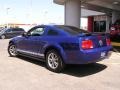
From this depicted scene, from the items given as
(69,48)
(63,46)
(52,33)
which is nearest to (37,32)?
(52,33)

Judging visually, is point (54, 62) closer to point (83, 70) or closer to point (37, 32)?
point (83, 70)

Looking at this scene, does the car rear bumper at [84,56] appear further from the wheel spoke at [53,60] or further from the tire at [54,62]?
the wheel spoke at [53,60]

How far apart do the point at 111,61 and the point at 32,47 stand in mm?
3164

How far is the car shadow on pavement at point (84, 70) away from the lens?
784 centimetres

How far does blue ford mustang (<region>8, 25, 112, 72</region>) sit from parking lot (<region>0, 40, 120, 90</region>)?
438mm

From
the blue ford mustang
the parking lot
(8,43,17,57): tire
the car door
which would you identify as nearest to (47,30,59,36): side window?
the blue ford mustang

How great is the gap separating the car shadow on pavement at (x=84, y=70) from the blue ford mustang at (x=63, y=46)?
445 millimetres

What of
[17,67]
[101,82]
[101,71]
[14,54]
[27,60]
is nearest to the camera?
[101,82]

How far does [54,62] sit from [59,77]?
0.88m

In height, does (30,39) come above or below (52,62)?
above

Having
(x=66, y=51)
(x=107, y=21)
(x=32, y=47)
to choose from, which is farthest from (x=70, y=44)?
(x=107, y=21)

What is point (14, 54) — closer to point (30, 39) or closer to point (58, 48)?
point (30, 39)

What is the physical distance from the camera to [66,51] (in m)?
7.59

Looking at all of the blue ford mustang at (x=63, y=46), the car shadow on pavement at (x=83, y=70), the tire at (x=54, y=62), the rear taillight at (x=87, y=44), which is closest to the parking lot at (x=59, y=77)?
the car shadow on pavement at (x=83, y=70)
